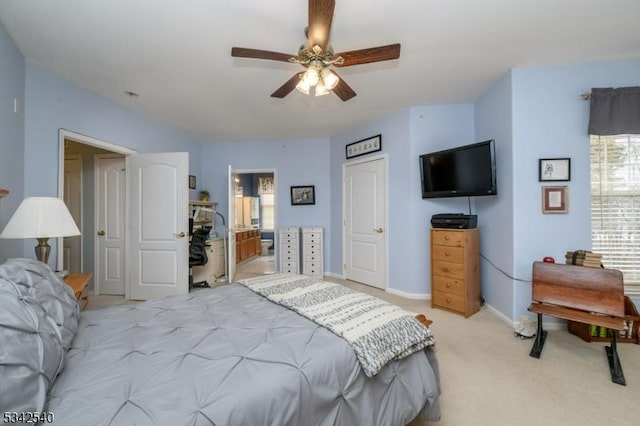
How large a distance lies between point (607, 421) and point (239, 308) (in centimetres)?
217

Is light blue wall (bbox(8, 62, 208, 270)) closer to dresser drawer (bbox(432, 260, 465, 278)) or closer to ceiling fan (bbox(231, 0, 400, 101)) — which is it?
ceiling fan (bbox(231, 0, 400, 101))

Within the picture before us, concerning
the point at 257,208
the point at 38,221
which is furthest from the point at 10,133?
the point at 257,208

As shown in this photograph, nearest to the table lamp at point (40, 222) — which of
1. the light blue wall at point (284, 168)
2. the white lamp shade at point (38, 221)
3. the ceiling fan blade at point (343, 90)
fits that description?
the white lamp shade at point (38, 221)

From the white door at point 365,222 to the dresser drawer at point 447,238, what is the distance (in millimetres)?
849

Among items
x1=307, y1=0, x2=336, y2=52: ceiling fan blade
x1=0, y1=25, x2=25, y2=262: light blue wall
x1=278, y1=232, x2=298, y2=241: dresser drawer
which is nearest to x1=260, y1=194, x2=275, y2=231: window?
x1=278, y1=232, x2=298, y2=241: dresser drawer

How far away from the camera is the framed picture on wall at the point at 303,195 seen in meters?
4.91

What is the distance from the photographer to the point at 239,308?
1579mm

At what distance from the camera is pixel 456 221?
3.07 m

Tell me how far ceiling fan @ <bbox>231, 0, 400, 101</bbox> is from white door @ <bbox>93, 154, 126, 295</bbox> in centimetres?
302

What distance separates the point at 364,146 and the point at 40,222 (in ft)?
12.0

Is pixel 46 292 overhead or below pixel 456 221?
below

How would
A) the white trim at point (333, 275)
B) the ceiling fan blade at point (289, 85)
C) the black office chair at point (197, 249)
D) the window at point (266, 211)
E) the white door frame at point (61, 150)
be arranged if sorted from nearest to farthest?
1. the ceiling fan blade at point (289, 85)
2. the white door frame at point (61, 150)
3. the black office chair at point (197, 249)
4. the white trim at point (333, 275)
5. the window at point (266, 211)

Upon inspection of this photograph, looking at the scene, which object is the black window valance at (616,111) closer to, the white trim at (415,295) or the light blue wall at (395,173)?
the light blue wall at (395,173)

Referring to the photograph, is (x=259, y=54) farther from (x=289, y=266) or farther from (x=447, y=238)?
(x=289, y=266)
